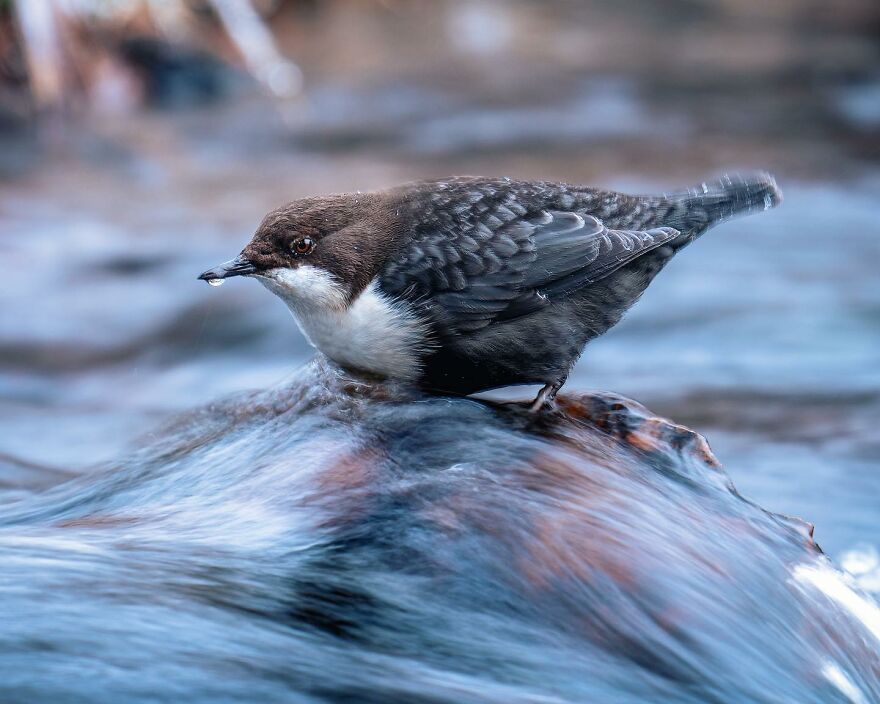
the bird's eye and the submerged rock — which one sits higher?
the bird's eye

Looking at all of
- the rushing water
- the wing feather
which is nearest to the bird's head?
the wing feather

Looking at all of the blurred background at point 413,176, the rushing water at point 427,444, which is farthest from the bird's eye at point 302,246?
the blurred background at point 413,176

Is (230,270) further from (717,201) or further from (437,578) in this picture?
(717,201)

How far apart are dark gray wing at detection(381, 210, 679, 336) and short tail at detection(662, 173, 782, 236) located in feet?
0.99

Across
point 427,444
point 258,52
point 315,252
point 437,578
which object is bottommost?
point 437,578

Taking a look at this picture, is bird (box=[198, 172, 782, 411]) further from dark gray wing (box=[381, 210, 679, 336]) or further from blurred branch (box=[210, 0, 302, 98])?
blurred branch (box=[210, 0, 302, 98])

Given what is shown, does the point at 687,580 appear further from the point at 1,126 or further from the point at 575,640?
the point at 1,126

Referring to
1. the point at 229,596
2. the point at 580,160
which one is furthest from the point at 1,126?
the point at 229,596

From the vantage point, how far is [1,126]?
36.1 feet

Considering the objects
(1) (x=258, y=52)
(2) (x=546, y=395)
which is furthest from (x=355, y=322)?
(1) (x=258, y=52)

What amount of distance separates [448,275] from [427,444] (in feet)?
2.04

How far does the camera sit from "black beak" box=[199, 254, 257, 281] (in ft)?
12.2

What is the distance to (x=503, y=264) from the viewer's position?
13.0 feet

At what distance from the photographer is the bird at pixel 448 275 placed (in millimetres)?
3854
